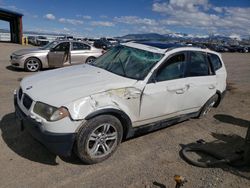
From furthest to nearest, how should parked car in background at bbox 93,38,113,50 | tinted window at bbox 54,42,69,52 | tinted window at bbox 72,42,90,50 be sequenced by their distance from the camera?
1. parked car in background at bbox 93,38,113,50
2. tinted window at bbox 72,42,90,50
3. tinted window at bbox 54,42,69,52

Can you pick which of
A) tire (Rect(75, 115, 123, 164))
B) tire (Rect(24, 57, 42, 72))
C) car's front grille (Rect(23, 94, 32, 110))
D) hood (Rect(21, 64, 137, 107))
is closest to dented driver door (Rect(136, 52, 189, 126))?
hood (Rect(21, 64, 137, 107))

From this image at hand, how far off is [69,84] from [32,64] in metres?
7.49

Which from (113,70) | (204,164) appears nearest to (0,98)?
(113,70)

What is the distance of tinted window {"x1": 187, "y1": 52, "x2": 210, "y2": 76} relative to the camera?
4.69 meters

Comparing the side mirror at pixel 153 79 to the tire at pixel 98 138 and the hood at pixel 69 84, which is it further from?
the tire at pixel 98 138

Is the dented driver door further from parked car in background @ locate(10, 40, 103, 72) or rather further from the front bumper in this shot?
parked car in background @ locate(10, 40, 103, 72)

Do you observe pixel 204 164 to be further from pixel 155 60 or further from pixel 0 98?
pixel 0 98

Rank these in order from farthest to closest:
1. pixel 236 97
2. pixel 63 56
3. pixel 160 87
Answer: pixel 63 56
pixel 236 97
pixel 160 87

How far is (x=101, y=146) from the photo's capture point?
11.6ft

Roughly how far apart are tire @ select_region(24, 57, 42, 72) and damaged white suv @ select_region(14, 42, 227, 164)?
640cm

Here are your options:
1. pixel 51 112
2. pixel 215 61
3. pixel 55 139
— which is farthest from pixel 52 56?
pixel 55 139

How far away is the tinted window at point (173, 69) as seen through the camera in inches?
162

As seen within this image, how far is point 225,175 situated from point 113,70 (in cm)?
242

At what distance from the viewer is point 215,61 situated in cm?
554
